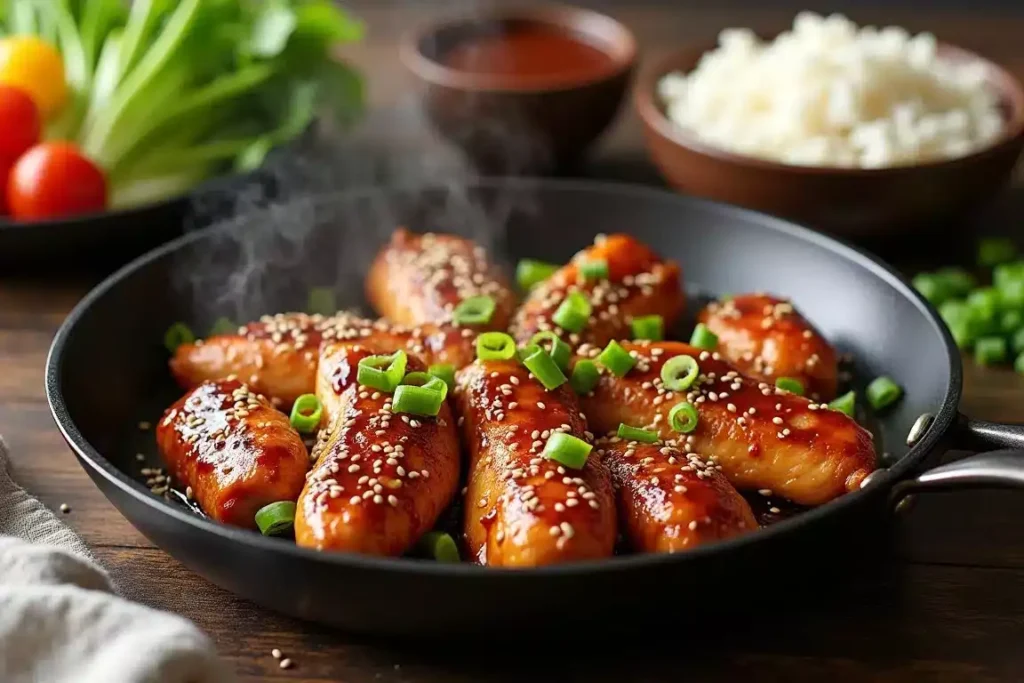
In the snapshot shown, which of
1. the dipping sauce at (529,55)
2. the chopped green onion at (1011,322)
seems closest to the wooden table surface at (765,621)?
the chopped green onion at (1011,322)

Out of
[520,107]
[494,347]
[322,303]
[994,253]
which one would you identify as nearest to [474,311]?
[494,347]

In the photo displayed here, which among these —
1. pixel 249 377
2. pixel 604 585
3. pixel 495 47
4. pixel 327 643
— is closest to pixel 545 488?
pixel 604 585

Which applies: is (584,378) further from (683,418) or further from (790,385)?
(790,385)

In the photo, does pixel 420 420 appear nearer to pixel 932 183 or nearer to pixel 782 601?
pixel 782 601

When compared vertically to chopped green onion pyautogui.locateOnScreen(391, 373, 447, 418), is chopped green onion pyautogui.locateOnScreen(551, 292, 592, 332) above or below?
below

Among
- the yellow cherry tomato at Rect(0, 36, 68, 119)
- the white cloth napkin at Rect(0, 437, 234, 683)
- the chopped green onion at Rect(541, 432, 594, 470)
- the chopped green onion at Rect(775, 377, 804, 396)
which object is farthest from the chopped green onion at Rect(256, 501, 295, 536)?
the yellow cherry tomato at Rect(0, 36, 68, 119)

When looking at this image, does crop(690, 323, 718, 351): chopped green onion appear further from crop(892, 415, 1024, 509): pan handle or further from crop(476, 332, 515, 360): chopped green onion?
crop(892, 415, 1024, 509): pan handle

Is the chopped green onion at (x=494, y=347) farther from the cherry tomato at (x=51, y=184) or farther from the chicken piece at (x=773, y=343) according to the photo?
the cherry tomato at (x=51, y=184)
